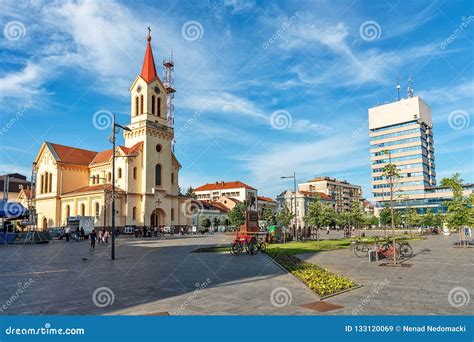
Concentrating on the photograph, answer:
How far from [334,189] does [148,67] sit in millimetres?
102593

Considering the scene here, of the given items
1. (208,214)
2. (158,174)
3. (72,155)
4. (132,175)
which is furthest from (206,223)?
(72,155)

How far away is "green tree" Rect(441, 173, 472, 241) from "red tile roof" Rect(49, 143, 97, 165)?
60118mm

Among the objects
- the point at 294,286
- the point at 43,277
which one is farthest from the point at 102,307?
the point at 43,277

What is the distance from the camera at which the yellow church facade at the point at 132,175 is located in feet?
195

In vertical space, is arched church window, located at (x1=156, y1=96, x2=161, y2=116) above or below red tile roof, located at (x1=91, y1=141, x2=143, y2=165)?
above

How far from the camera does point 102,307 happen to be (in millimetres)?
8062

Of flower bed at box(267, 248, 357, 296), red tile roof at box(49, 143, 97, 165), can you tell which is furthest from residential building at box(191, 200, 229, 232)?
flower bed at box(267, 248, 357, 296)

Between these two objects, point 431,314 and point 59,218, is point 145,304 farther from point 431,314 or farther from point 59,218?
point 59,218

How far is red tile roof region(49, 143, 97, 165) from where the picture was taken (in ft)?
221

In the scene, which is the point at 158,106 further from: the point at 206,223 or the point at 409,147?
the point at 409,147

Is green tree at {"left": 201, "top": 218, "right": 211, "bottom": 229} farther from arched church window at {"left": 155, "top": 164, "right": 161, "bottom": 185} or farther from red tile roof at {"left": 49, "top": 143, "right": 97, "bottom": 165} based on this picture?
red tile roof at {"left": 49, "top": 143, "right": 97, "bottom": 165}

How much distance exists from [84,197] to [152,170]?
1159 cm

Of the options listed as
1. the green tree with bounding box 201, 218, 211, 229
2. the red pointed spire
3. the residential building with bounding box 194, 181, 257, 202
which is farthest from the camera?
the residential building with bounding box 194, 181, 257, 202

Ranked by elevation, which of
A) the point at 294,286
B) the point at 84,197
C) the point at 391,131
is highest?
the point at 391,131
